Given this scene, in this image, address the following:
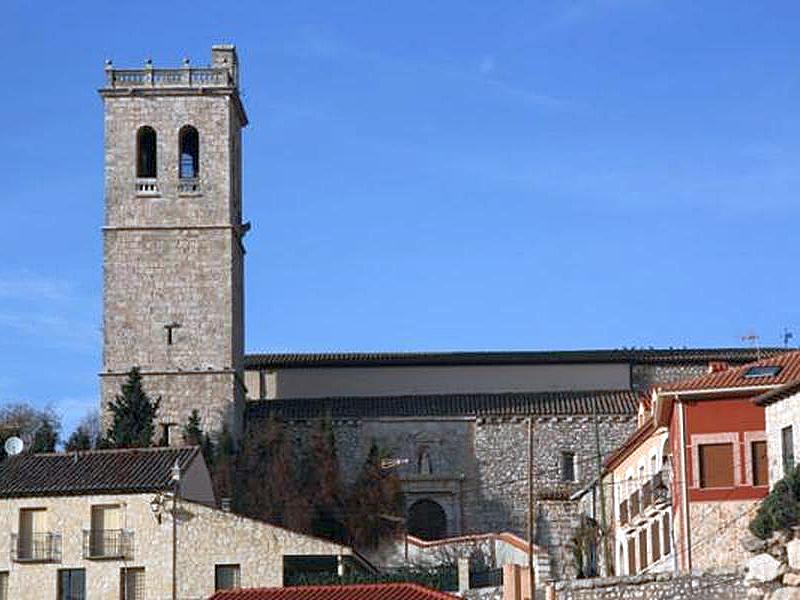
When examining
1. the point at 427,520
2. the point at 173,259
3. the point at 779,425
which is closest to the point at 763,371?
the point at 779,425

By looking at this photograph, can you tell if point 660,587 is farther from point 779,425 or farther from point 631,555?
point 631,555

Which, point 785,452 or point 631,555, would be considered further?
point 631,555

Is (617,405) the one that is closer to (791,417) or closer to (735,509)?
(735,509)

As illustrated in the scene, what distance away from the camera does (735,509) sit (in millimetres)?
56094

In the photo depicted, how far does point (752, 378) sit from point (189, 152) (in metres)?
46.0

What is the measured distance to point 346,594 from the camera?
1828 inches

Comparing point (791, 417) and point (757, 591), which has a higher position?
point (791, 417)

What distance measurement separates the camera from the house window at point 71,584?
6544 centimetres

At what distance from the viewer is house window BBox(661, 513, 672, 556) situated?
62.0 m

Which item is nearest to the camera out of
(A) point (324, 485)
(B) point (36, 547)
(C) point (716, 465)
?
(C) point (716, 465)

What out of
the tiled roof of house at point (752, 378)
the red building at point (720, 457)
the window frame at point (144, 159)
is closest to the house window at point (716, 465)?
the red building at point (720, 457)

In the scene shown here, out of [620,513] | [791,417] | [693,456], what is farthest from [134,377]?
[791,417]

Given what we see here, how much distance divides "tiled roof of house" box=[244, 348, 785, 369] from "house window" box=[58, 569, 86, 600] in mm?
36417

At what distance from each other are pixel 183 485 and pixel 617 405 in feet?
109
